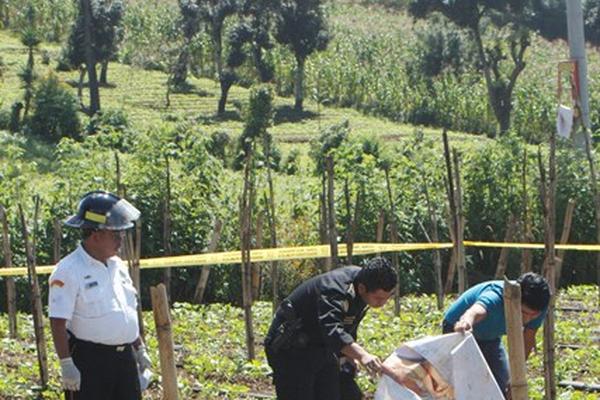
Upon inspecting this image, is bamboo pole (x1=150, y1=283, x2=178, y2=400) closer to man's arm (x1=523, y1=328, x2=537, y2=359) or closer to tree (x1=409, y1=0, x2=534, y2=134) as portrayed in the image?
man's arm (x1=523, y1=328, x2=537, y2=359)

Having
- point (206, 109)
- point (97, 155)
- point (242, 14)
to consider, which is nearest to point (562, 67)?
point (97, 155)

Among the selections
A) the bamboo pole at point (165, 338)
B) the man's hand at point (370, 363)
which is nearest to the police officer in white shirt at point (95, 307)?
the bamboo pole at point (165, 338)

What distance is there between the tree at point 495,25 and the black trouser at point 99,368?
108 feet

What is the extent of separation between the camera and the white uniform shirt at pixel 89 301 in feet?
17.7

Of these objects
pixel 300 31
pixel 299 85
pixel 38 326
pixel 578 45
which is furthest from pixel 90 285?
pixel 300 31

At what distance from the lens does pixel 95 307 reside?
5.47 m

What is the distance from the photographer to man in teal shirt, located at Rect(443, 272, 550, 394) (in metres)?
5.94

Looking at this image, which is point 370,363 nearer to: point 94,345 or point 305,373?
point 305,373

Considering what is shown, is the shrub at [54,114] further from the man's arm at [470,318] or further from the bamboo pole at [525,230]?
the man's arm at [470,318]

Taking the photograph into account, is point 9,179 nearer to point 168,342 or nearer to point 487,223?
point 487,223

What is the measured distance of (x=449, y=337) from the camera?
5.75 m

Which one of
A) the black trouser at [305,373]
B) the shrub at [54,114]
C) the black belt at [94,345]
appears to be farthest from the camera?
the shrub at [54,114]

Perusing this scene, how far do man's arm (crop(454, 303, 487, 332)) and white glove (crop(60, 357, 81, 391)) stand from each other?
1.76 m

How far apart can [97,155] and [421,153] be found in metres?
4.50
